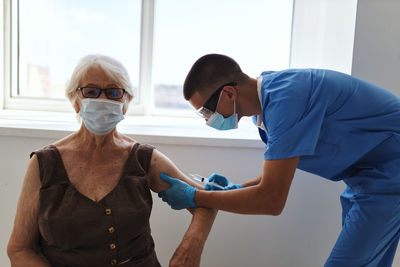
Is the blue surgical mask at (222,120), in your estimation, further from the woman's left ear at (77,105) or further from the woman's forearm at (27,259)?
the woman's forearm at (27,259)

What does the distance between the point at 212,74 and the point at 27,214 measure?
2.78 ft

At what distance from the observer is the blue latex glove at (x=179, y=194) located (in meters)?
1.34

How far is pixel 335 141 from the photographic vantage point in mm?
1242

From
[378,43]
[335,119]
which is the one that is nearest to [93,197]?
[335,119]

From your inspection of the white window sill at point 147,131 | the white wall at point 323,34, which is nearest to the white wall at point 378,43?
the white wall at point 323,34

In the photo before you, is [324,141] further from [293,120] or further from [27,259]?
[27,259]

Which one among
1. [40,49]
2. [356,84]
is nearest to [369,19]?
[356,84]

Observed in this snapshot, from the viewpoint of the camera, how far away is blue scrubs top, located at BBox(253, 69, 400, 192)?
3.78 ft

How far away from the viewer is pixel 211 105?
52.9 inches

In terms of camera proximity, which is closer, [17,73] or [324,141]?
[324,141]

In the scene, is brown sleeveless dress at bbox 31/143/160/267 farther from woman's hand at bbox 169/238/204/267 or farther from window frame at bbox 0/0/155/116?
window frame at bbox 0/0/155/116

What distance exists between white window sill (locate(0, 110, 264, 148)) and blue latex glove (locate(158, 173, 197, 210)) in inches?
17.1

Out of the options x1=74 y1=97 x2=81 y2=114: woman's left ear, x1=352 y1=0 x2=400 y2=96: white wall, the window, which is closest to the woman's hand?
x1=74 y1=97 x2=81 y2=114: woman's left ear

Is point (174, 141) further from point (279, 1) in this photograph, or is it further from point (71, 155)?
point (279, 1)
